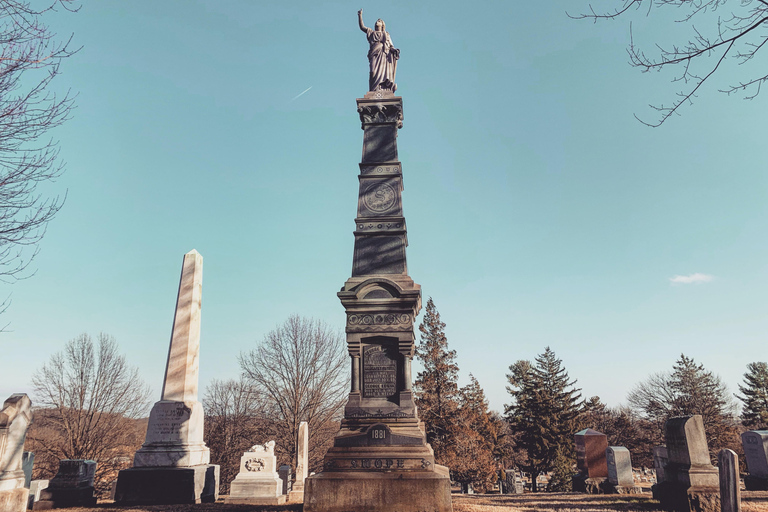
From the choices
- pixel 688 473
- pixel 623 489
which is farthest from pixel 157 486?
pixel 623 489

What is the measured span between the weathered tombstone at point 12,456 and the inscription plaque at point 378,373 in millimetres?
7018

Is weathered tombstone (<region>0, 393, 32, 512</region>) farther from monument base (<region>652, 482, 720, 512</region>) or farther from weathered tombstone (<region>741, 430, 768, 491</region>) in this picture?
weathered tombstone (<region>741, 430, 768, 491</region>)

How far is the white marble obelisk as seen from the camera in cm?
1059

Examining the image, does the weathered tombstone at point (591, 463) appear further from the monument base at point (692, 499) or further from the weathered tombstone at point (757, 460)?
the monument base at point (692, 499)

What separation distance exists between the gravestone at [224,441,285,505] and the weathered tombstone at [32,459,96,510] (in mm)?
4517

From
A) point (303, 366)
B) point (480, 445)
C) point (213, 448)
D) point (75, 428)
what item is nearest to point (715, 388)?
point (480, 445)

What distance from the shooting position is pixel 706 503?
922cm

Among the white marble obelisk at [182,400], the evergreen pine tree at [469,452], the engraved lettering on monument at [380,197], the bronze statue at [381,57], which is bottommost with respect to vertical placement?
the evergreen pine tree at [469,452]

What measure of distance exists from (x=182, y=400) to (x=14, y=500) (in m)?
3.74

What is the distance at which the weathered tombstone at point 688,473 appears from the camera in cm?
933

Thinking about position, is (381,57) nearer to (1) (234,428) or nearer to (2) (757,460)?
(2) (757,460)

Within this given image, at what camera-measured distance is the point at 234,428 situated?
3425 centimetres

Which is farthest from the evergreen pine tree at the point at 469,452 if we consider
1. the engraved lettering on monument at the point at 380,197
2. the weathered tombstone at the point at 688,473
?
the engraved lettering on monument at the point at 380,197

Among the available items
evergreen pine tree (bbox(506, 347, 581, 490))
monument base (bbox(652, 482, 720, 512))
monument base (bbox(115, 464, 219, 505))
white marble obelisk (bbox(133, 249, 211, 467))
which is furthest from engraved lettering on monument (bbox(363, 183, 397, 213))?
evergreen pine tree (bbox(506, 347, 581, 490))
